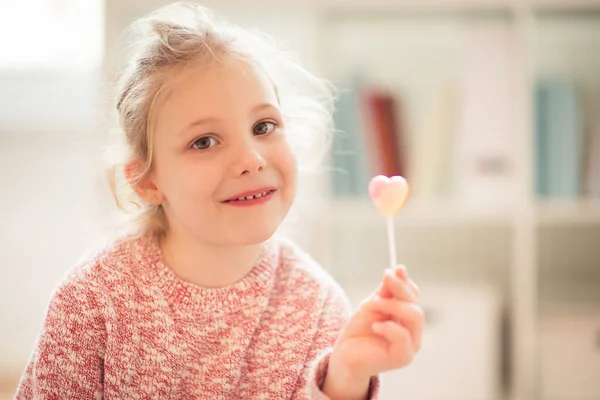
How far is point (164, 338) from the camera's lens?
0.93 meters

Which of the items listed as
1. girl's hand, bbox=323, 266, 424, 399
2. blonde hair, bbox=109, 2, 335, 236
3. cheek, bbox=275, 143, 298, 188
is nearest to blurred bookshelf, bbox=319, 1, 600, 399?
blonde hair, bbox=109, 2, 335, 236

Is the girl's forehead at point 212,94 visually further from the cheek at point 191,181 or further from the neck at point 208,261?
the neck at point 208,261

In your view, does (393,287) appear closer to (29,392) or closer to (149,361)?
(149,361)

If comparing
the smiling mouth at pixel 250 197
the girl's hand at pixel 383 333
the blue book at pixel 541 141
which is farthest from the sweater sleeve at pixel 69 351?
the blue book at pixel 541 141

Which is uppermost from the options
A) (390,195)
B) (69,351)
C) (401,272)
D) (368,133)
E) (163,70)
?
(368,133)

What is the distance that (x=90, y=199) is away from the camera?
2252 mm

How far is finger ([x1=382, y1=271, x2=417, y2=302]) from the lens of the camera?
76 centimetres

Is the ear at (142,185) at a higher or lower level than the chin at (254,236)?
higher

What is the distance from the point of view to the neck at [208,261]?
0.97 metres

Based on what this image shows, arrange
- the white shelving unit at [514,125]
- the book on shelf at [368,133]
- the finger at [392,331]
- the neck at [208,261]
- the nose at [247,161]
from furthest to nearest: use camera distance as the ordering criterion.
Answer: the book on shelf at [368,133]
the white shelving unit at [514,125]
the neck at [208,261]
the nose at [247,161]
the finger at [392,331]

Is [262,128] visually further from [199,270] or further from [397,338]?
[397,338]

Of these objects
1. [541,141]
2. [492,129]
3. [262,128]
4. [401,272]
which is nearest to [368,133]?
[492,129]

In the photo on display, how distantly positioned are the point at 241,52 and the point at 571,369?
145cm

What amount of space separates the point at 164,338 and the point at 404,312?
35cm
